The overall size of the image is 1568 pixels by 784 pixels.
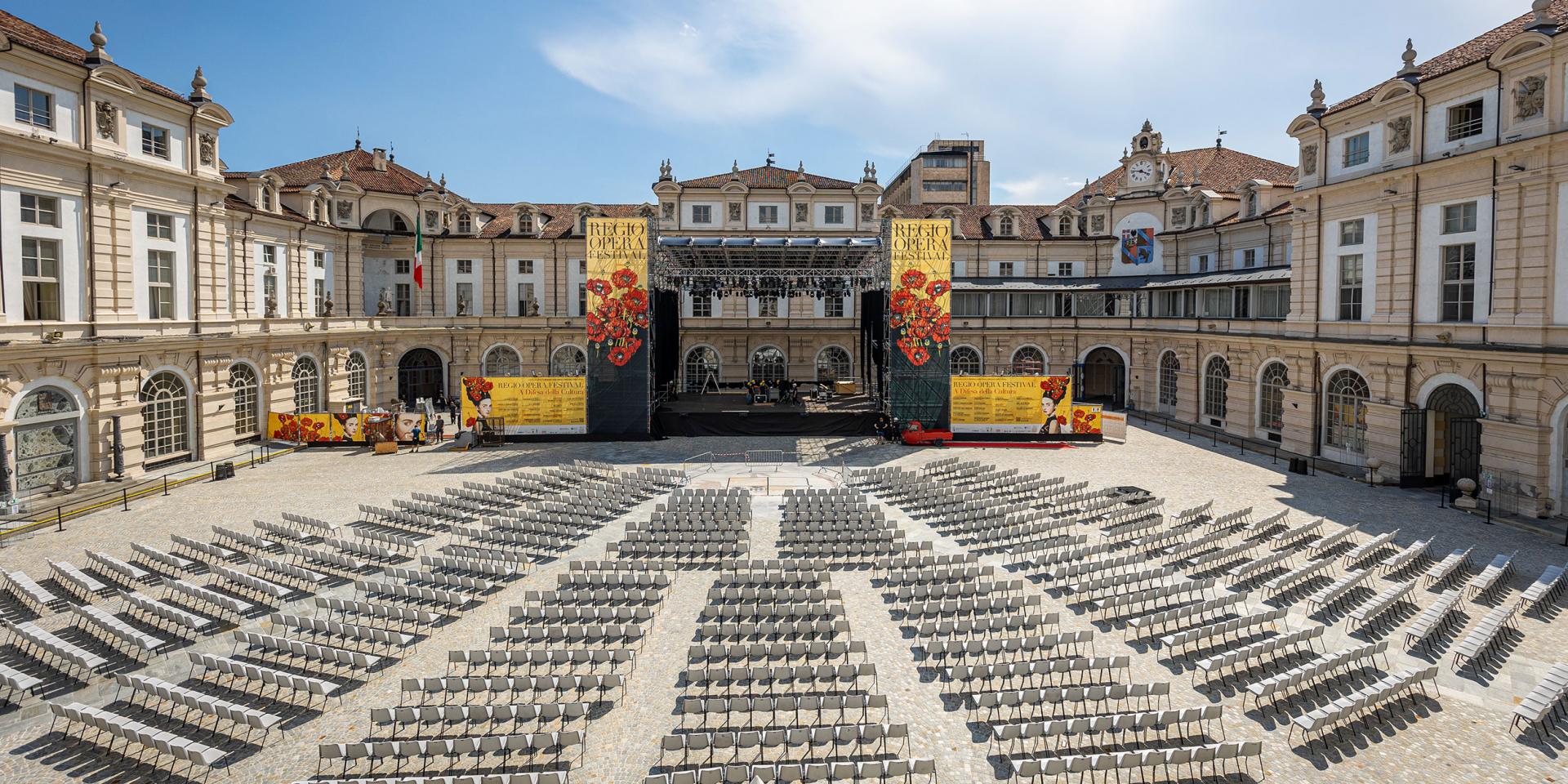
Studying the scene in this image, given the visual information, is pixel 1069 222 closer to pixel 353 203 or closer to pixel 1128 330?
pixel 1128 330

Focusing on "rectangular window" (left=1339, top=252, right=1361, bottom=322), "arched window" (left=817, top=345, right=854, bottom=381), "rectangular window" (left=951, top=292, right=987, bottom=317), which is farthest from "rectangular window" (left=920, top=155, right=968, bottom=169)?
"rectangular window" (left=1339, top=252, right=1361, bottom=322)

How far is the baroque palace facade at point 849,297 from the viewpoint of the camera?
81.0 ft

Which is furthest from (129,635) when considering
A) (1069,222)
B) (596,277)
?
(1069,222)

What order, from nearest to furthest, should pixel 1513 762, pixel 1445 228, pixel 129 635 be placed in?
pixel 1513 762 < pixel 129 635 < pixel 1445 228

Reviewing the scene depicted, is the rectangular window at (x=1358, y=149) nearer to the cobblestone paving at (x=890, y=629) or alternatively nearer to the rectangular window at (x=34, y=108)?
the cobblestone paving at (x=890, y=629)

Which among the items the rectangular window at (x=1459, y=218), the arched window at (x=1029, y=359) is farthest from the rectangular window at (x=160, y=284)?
the rectangular window at (x=1459, y=218)

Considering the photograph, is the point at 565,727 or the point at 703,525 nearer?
the point at 565,727

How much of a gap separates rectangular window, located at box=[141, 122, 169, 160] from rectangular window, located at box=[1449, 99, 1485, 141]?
46.6 meters

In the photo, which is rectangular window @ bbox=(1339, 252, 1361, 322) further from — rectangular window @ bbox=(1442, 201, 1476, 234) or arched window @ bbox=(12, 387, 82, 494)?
arched window @ bbox=(12, 387, 82, 494)

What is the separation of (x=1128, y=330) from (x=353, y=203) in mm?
47989

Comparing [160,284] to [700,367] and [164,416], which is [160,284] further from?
[700,367]

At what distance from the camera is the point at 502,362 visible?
165 feet

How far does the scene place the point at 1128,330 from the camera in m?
47.6

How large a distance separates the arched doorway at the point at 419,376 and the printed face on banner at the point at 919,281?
98.1 ft
